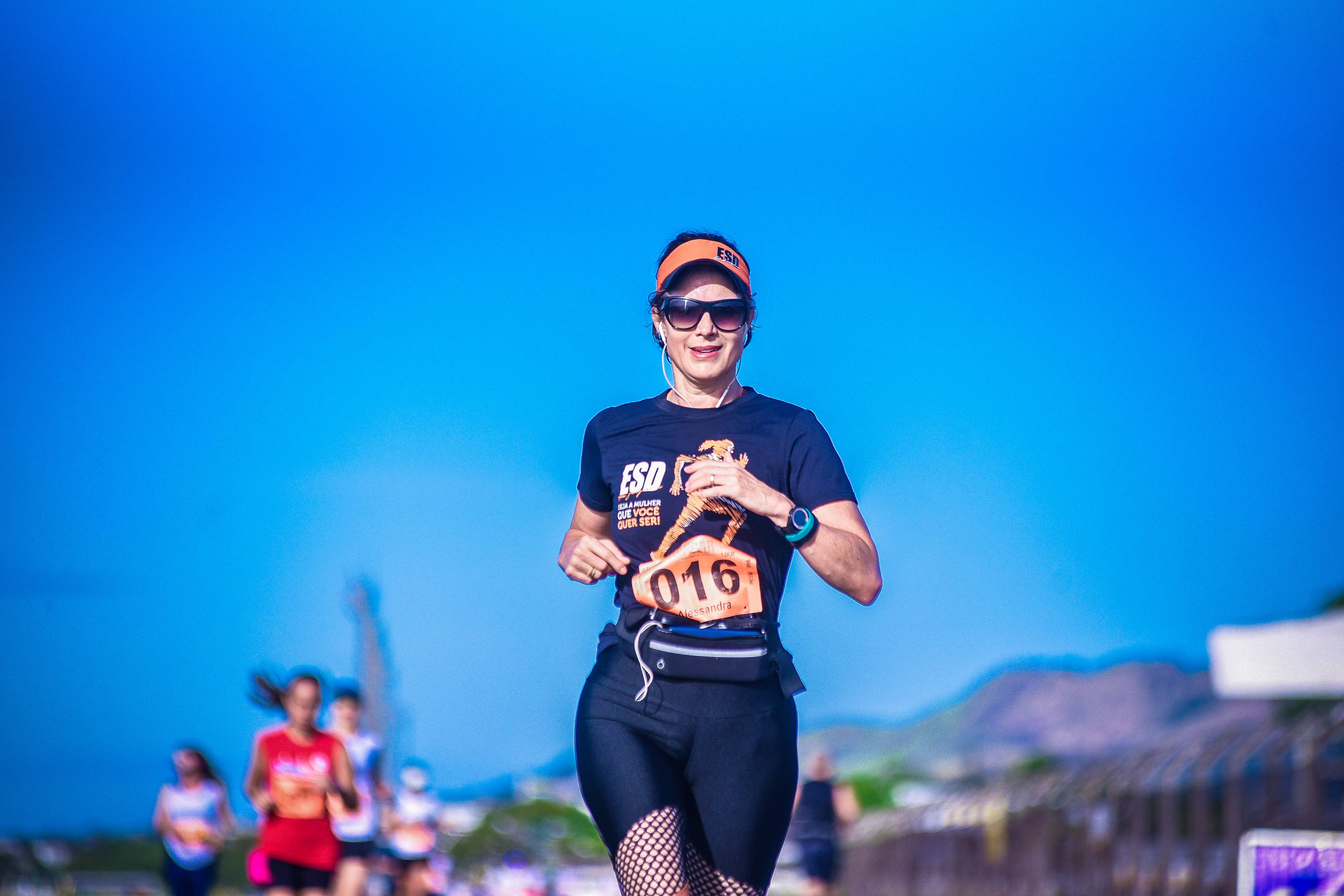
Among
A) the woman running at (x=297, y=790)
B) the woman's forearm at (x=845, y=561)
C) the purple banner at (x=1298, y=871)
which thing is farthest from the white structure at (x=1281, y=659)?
the woman running at (x=297, y=790)

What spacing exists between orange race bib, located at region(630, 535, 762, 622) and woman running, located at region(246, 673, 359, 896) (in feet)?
19.3

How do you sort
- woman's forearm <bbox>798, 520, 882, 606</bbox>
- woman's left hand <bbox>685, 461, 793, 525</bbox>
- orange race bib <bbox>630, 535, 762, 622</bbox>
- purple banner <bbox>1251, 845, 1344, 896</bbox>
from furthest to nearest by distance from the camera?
purple banner <bbox>1251, 845, 1344, 896</bbox> < orange race bib <bbox>630, 535, 762, 622</bbox> < woman's forearm <bbox>798, 520, 882, 606</bbox> < woman's left hand <bbox>685, 461, 793, 525</bbox>

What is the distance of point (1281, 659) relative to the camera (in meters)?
4.44

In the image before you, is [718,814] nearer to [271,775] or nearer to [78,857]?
[271,775]

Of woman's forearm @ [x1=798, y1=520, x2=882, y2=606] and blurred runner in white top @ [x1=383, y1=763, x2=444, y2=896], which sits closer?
woman's forearm @ [x1=798, y1=520, x2=882, y2=606]

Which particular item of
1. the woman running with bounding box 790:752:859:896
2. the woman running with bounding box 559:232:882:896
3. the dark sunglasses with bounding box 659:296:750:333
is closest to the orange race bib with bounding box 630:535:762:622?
the woman running with bounding box 559:232:882:896

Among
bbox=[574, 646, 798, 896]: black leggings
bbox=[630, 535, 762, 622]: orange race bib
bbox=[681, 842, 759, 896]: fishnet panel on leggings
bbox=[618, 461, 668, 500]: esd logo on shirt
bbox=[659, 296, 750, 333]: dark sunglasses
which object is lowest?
bbox=[681, 842, 759, 896]: fishnet panel on leggings

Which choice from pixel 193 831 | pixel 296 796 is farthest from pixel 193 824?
pixel 296 796

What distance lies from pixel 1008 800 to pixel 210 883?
9.94 meters

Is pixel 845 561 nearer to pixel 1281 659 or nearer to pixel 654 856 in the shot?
pixel 654 856

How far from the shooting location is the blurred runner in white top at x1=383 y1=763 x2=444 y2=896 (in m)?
12.7

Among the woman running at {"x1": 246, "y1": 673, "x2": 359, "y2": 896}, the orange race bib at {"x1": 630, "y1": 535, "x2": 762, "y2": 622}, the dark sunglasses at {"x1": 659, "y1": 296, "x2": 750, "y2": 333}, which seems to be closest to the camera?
the orange race bib at {"x1": 630, "y1": 535, "x2": 762, "y2": 622}

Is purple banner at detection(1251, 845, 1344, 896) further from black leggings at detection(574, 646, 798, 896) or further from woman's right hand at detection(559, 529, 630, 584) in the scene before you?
woman's right hand at detection(559, 529, 630, 584)

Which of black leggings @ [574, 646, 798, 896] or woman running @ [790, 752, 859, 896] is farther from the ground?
woman running @ [790, 752, 859, 896]
